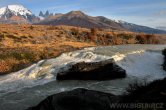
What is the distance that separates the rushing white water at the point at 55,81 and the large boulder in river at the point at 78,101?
6.74 m

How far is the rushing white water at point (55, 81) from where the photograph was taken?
28123 mm

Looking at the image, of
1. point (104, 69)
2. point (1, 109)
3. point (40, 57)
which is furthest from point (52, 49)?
point (1, 109)

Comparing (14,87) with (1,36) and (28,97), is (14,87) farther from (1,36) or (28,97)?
(1,36)

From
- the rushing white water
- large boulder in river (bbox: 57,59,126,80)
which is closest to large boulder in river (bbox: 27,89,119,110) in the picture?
the rushing white water

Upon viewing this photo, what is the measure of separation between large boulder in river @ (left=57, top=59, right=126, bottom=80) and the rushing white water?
44.1 inches

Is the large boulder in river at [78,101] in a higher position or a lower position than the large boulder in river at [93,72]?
higher

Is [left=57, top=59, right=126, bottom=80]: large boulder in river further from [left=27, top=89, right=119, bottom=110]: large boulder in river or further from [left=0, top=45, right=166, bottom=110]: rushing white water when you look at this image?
[left=27, top=89, right=119, bottom=110]: large boulder in river

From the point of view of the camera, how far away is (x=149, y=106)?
10758mm

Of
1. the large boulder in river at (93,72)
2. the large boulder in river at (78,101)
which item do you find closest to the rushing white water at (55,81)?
the large boulder in river at (93,72)

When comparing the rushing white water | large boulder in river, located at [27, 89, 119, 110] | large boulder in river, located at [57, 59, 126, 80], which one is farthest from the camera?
large boulder in river, located at [57, 59, 126, 80]

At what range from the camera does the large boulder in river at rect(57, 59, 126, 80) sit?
35.2m

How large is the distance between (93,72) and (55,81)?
14.4ft

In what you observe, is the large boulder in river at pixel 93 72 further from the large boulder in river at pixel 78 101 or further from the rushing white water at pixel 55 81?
the large boulder in river at pixel 78 101

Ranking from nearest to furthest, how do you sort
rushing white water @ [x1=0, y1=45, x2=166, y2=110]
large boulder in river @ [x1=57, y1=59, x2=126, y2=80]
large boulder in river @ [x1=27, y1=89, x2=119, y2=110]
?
large boulder in river @ [x1=27, y1=89, x2=119, y2=110], rushing white water @ [x1=0, y1=45, x2=166, y2=110], large boulder in river @ [x1=57, y1=59, x2=126, y2=80]
